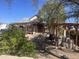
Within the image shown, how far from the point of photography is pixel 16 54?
1416cm

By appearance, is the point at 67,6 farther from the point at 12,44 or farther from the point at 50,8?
the point at 12,44

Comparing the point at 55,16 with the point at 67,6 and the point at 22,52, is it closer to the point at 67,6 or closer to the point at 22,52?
the point at 67,6

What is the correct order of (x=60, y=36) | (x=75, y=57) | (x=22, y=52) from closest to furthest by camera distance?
1. (x=22, y=52)
2. (x=75, y=57)
3. (x=60, y=36)

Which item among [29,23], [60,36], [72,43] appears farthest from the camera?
[29,23]

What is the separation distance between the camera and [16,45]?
14422 millimetres

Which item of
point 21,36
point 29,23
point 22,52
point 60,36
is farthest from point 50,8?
point 29,23

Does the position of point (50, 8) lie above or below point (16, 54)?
above

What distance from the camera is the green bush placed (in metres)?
14.0

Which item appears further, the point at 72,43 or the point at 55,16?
the point at 72,43

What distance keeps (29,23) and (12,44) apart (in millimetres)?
22497

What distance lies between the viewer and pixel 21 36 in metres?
14.9

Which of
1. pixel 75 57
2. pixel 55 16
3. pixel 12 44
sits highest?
pixel 55 16

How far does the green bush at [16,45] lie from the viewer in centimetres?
1404

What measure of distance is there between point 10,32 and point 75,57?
5119 mm
